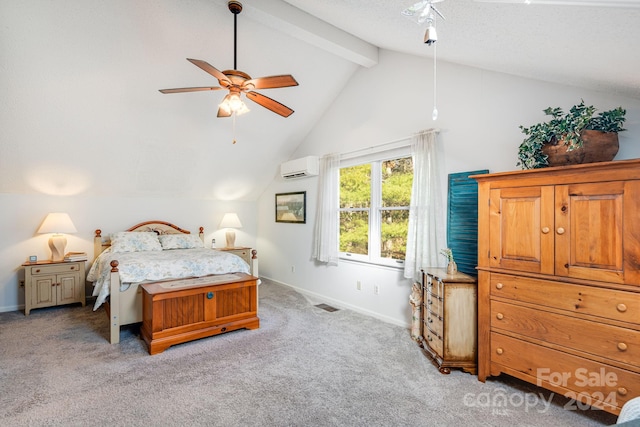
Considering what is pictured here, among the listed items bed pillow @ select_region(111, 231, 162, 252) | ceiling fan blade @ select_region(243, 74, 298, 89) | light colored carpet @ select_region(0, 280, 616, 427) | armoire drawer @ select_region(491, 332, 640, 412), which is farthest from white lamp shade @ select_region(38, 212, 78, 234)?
armoire drawer @ select_region(491, 332, 640, 412)

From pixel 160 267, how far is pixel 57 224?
1.97m

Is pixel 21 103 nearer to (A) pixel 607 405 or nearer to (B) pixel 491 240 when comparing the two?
(B) pixel 491 240

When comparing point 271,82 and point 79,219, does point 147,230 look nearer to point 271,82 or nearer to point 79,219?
point 79,219

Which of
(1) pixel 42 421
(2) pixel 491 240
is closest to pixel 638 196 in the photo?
(2) pixel 491 240

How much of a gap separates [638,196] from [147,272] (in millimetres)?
4155

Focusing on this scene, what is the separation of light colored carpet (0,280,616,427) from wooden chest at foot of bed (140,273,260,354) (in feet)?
0.36

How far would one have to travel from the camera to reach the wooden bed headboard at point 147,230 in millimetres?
4848

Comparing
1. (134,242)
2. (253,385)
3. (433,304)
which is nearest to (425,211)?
(433,304)

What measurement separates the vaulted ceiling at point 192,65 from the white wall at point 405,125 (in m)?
0.14

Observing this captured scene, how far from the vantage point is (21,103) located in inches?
132

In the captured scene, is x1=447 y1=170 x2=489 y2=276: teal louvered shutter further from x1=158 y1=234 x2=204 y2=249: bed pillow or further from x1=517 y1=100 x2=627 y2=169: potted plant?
x1=158 y1=234 x2=204 y2=249: bed pillow

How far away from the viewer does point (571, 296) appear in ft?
6.81

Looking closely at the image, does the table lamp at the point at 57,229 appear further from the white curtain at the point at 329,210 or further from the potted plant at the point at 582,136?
the potted plant at the point at 582,136

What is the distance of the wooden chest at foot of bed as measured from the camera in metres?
3.04
